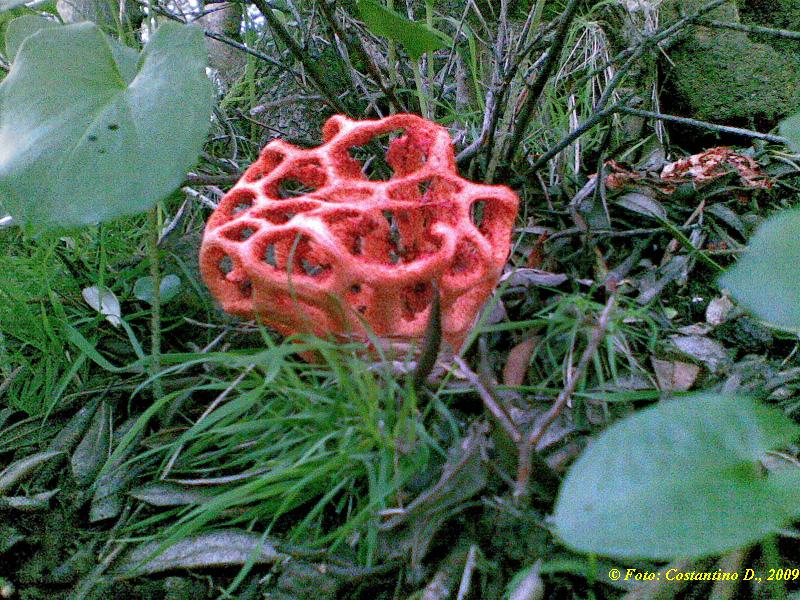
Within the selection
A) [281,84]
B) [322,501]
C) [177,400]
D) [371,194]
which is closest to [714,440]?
[322,501]

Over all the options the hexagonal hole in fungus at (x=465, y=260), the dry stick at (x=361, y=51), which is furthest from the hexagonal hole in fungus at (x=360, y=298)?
the dry stick at (x=361, y=51)

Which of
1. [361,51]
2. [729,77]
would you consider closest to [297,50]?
[361,51]

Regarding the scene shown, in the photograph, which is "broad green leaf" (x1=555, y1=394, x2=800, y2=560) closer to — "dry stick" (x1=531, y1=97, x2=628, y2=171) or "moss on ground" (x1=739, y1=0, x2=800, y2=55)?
"dry stick" (x1=531, y1=97, x2=628, y2=171)

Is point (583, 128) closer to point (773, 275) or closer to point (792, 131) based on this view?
point (792, 131)

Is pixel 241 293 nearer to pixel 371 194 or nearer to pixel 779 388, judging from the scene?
pixel 371 194

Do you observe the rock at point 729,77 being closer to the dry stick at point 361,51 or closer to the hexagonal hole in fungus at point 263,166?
the dry stick at point 361,51

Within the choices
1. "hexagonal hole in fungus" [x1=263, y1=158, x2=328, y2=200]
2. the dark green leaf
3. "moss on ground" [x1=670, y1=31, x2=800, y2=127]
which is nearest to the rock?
"moss on ground" [x1=670, y1=31, x2=800, y2=127]
